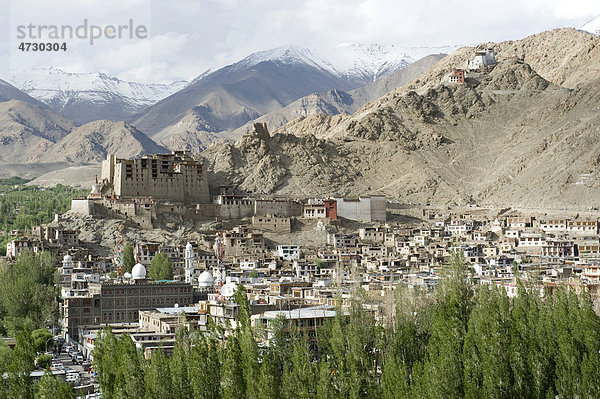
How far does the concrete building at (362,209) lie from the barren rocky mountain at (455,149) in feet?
35.4

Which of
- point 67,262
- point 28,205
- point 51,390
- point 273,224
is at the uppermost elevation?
point 28,205

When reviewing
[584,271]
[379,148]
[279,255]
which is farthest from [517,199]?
[584,271]

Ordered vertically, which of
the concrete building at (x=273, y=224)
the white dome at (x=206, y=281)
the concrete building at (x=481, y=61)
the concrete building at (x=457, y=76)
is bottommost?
the white dome at (x=206, y=281)

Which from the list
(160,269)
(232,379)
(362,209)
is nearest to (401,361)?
(232,379)

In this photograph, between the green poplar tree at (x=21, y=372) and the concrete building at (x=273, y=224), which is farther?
the concrete building at (x=273, y=224)

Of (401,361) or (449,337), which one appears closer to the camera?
(449,337)

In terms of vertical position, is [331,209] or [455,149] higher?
[455,149]

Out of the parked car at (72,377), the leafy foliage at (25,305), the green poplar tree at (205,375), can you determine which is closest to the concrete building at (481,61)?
the leafy foliage at (25,305)

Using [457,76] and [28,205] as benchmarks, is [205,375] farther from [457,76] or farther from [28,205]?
[457,76]

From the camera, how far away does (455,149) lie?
119 meters

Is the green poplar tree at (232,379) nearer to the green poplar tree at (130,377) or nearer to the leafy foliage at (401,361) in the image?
the leafy foliage at (401,361)

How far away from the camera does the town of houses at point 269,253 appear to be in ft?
163

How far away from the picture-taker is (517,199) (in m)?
102

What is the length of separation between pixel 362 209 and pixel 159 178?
1806 cm
